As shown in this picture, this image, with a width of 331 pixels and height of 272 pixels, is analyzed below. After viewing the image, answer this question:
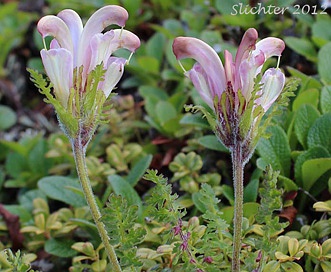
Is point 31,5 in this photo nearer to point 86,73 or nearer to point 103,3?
point 103,3

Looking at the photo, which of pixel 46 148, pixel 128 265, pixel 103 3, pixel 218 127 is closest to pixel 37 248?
pixel 46 148

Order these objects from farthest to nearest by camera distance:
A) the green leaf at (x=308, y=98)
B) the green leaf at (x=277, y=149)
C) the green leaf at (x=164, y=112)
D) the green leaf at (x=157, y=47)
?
the green leaf at (x=157, y=47)
the green leaf at (x=164, y=112)
the green leaf at (x=308, y=98)
the green leaf at (x=277, y=149)

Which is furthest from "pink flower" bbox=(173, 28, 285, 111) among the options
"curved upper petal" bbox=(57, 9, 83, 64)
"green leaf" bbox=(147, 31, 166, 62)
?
"green leaf" bbox=(147, 31, 166, 62)

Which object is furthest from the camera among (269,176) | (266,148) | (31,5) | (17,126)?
(31,5)

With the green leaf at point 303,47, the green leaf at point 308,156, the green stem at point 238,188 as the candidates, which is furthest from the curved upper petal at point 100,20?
the green leaf at point 303,47

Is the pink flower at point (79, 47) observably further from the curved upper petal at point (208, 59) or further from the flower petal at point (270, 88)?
the flower petal at point (270, 88)

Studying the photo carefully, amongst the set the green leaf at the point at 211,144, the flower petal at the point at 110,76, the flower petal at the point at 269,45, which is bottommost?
the green leaf at the point at 211,144

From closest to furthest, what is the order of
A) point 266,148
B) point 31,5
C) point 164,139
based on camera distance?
1. point 266,148
2. point 164,139
3. point 31,5

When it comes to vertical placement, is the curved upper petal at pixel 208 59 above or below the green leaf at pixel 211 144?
above
